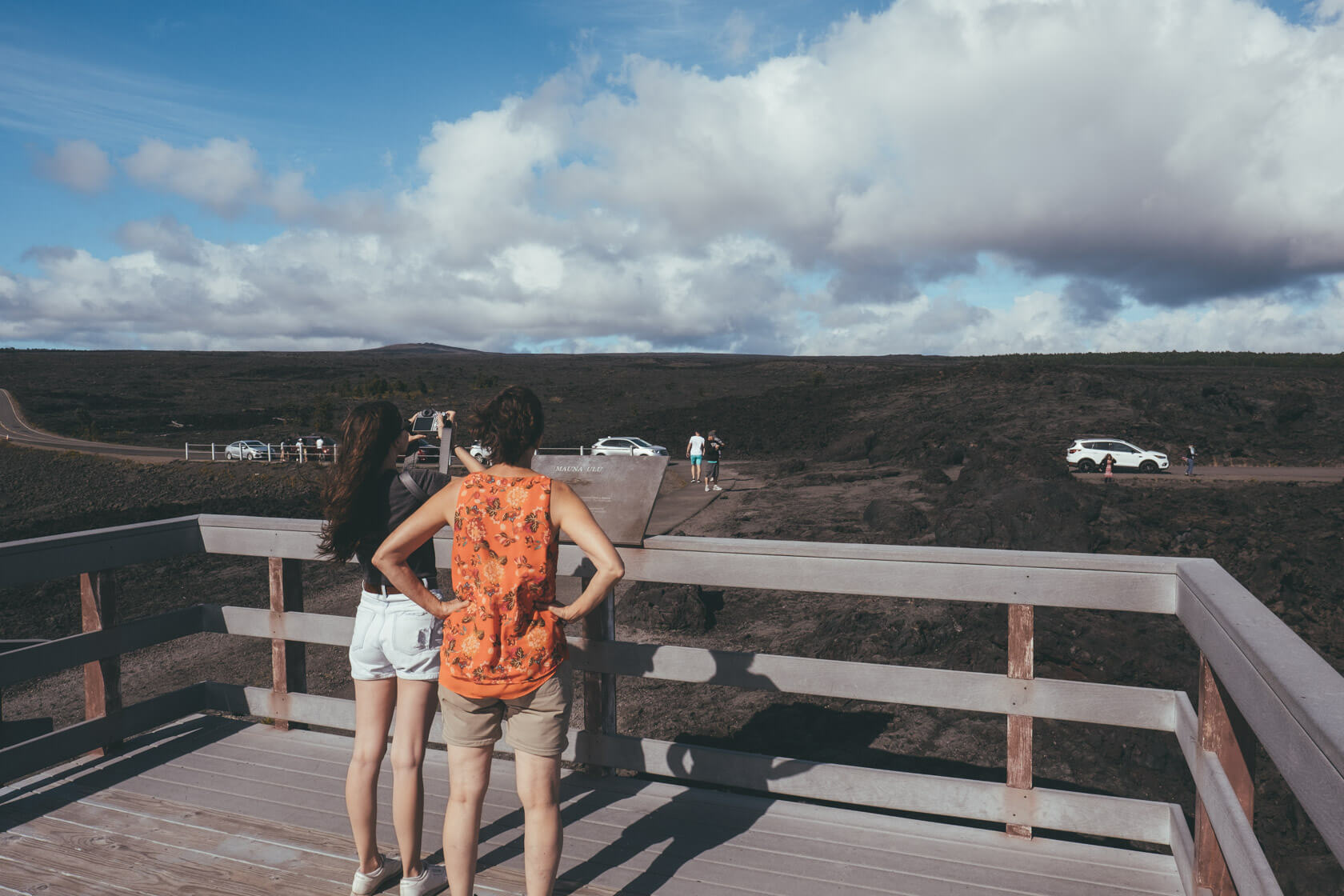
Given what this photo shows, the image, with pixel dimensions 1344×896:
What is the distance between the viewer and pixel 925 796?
10.5 ft

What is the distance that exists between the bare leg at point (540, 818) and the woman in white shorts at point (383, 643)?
0.52 meters

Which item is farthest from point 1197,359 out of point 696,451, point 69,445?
point 69,445

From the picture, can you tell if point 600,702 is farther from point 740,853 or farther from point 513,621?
point 513,621

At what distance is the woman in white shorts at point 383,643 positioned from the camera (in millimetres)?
2787

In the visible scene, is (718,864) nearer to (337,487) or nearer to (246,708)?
(337,487)

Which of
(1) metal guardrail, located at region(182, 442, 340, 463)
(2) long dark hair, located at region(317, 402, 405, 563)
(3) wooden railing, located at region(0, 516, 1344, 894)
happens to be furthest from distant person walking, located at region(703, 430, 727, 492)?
(2) long dark hair, located at region(317, 402, 405, 563)

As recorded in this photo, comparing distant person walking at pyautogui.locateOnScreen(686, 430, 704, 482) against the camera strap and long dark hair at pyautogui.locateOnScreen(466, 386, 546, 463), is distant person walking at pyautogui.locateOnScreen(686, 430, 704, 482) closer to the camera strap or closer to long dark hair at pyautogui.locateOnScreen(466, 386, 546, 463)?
the camera strap

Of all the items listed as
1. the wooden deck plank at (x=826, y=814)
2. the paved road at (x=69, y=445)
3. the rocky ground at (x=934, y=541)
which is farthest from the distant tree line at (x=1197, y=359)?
the wooden deck plank at (x=826, y=814)

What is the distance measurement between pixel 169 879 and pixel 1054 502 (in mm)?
17845

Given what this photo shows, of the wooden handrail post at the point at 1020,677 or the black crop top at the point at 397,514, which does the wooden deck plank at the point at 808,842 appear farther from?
the black crop top at the point at 397,514

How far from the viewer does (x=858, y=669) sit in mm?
3229

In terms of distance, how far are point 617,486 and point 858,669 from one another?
3.79ft

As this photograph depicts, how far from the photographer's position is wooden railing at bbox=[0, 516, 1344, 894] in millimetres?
2293

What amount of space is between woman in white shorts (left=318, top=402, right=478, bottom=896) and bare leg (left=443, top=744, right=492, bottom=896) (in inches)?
12.6
